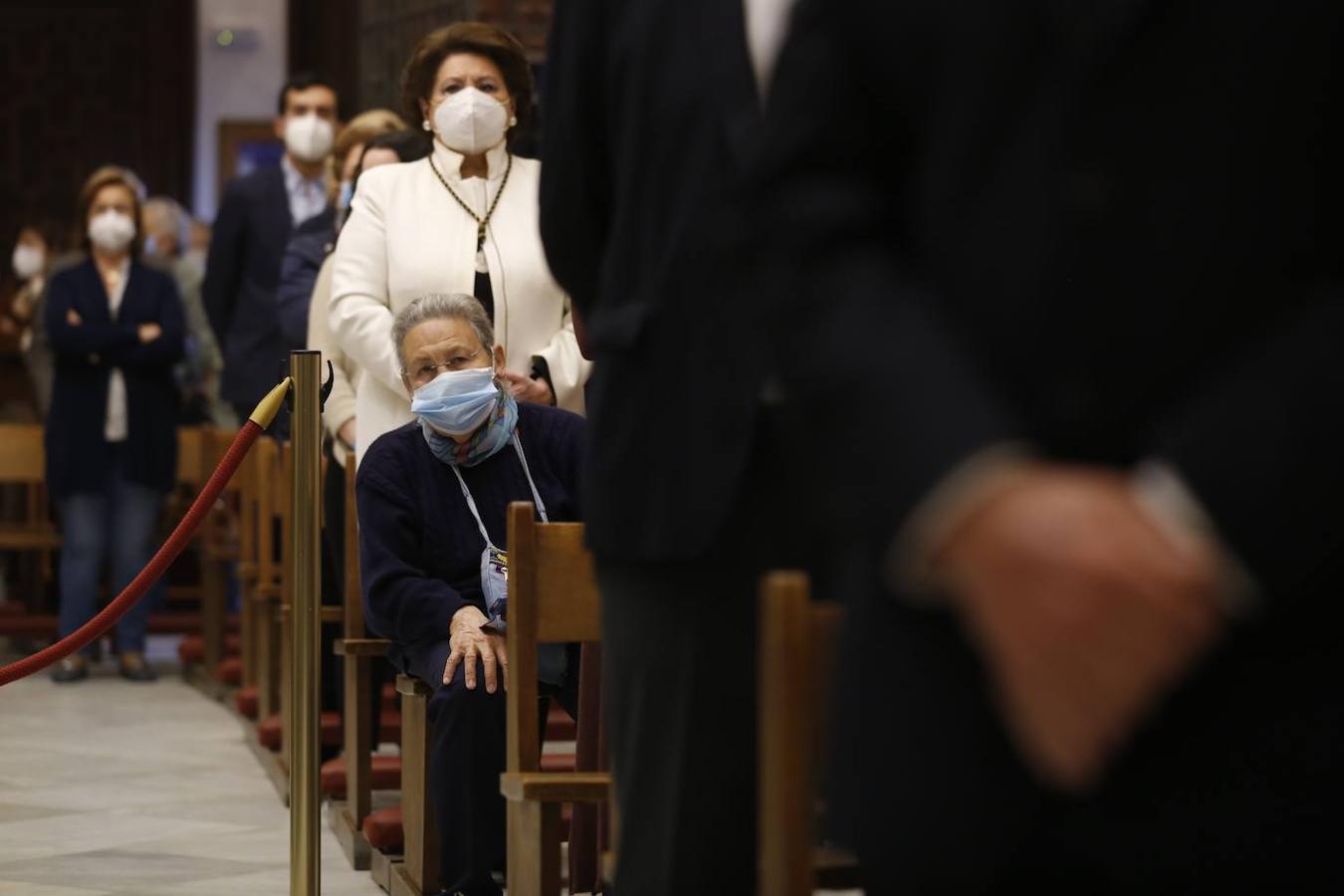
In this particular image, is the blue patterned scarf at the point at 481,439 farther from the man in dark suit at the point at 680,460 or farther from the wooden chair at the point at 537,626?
the man in dark suit at the point at 680,460

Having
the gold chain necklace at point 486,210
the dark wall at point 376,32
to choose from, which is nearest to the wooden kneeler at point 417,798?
the gold chain necklace at point 486,210

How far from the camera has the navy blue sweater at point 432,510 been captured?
5.02 meters

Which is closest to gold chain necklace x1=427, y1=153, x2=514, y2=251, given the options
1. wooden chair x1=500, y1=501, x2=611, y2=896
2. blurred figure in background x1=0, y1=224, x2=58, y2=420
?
wooden chair x1=500, y1=501, x2=611, y2=896

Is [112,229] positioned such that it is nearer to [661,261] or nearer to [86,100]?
[661,261]

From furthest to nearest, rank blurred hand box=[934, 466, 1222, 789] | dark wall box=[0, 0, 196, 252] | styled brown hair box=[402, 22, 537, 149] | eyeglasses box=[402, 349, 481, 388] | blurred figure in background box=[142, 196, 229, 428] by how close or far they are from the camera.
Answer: dark wall box=[0, 0, 196, 252], blurred figure in background box=[142, 196, 229, 428], styled brown hair box=[402, 22, 537, 149], eyeglasses box=[402, 349, 481, 388], blurred hand box=[934, 466, 1222, 789]

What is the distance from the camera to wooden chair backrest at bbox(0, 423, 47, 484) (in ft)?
33.9

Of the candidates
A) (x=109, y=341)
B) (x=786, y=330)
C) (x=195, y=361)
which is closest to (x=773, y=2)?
(x=786, y=330)

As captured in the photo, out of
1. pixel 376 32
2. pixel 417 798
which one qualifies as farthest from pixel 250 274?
pixel 417 798

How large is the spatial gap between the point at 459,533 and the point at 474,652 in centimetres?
40

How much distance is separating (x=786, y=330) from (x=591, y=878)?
3116 millimetres

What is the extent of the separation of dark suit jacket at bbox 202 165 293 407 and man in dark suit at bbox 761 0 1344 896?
300 inches

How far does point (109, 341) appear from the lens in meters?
9.59

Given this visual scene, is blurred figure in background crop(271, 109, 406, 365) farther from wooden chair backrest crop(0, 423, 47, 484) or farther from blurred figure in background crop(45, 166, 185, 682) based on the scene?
wooden chair backrest crop(0, 423, 47, 484)

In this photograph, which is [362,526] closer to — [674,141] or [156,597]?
[674,141]
